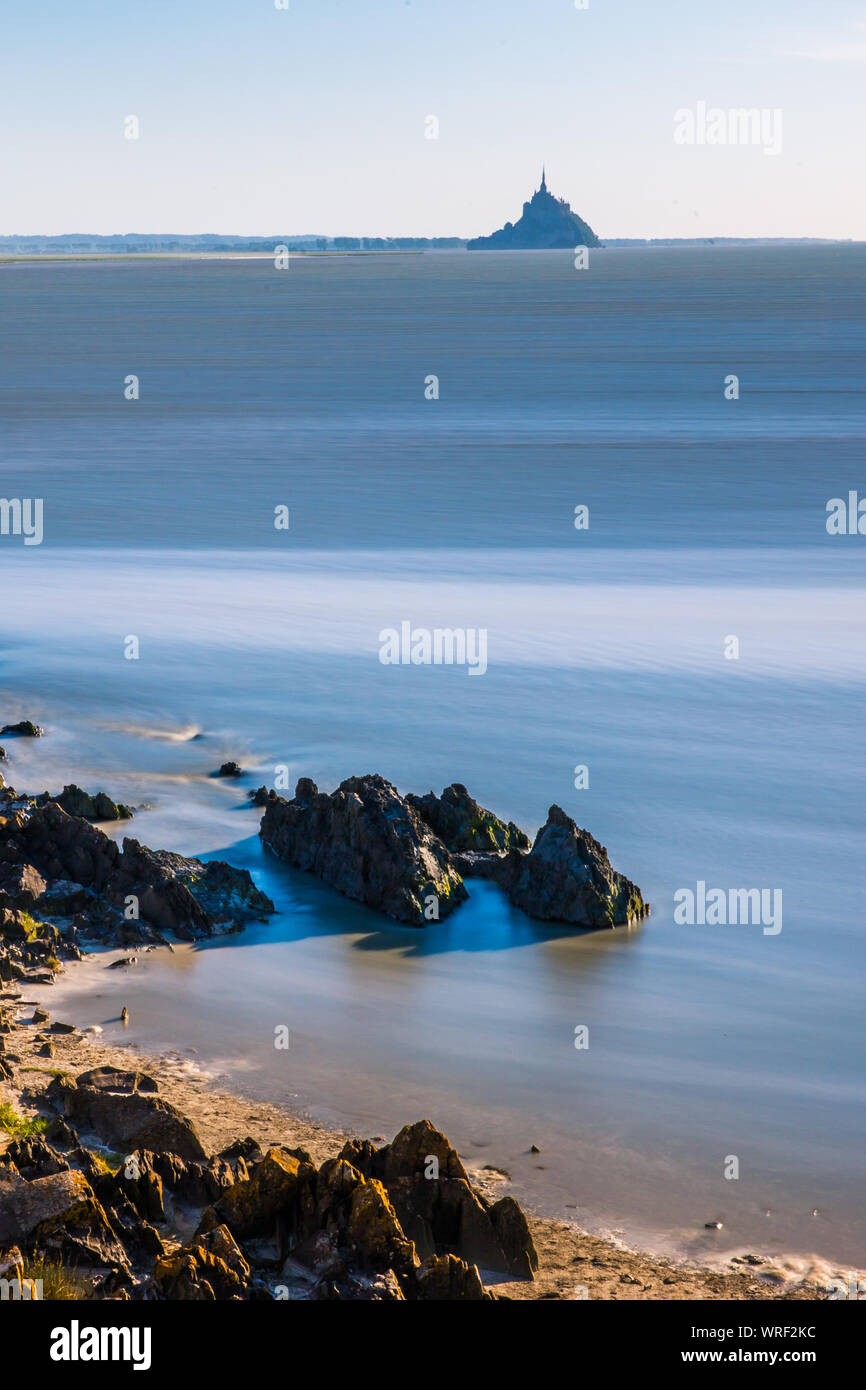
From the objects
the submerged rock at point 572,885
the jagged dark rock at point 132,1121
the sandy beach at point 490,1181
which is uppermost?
the submerged rock at point 572,885

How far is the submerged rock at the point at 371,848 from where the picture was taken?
14.9 m

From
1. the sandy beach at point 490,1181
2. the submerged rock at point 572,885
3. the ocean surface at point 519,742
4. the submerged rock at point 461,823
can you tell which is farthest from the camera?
the submerged rock at point 461,823

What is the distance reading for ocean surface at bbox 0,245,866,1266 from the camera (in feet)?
37.2

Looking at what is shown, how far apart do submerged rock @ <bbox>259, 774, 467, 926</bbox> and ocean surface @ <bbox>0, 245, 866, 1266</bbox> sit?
0.98 ft

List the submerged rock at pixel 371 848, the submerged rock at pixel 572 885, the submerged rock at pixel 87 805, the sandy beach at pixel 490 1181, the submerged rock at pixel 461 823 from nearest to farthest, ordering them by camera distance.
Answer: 1. the sandy beach at pixel 490 1181
2. the submerged rock at pixel 572 885
3. the submerged rock at pixel 371 848
4. the submerged rock at pixel 461 823
5. the submerged rock at pixel 87 805

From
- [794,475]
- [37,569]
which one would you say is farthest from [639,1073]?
[794,475]

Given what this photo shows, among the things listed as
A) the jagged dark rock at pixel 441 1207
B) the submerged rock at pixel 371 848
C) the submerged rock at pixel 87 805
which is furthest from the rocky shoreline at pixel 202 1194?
the submerged rock at pixel 87 805

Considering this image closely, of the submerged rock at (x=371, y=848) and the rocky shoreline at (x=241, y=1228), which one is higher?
the submerged rock at (x=371, y=848)

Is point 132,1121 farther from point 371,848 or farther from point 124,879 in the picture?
point 371,848

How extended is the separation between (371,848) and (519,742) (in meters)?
6.09

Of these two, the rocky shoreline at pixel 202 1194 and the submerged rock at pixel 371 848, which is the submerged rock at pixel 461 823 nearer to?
the submerged rock at pixel 371 848

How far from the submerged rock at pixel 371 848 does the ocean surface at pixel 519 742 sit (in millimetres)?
300
